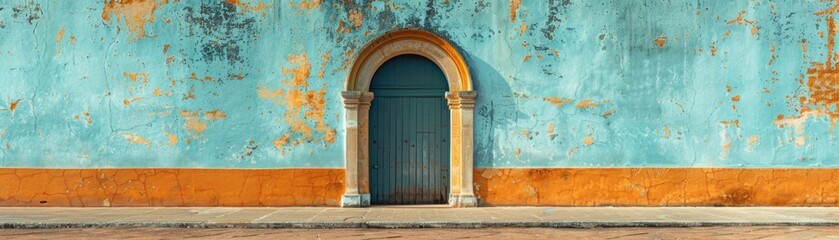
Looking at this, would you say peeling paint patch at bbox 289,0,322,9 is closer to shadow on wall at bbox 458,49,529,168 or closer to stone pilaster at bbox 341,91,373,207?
stone pilaster at bbox 341,91,373,207

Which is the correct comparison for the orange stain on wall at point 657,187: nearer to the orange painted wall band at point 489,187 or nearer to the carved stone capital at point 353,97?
the orange painted wall band at point 489,187

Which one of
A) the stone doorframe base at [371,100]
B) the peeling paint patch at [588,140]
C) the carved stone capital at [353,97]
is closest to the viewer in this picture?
the carved stone capital at [353,97]

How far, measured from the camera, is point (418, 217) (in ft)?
36.7

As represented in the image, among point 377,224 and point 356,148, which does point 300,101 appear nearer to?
point 356,148

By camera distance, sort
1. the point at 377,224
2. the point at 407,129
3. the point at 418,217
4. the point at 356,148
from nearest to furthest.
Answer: the point at 377,224
the point at 418,217
the point at 356,148
the point at 407,129

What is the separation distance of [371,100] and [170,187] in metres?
2.84

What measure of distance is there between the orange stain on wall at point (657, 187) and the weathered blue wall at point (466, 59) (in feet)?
0.58

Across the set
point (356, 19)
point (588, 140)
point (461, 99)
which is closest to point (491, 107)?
point (461, 99)

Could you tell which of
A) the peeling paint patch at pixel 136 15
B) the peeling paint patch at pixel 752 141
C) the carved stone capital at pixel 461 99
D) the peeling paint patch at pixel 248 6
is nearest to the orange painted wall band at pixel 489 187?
the peeling paint patch at pixel 752 141

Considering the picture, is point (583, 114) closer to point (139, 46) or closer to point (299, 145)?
point (299, 145)

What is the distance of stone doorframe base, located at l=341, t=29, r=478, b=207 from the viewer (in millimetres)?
12438

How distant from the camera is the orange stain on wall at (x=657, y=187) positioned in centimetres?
1259

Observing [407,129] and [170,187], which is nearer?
[170,187]

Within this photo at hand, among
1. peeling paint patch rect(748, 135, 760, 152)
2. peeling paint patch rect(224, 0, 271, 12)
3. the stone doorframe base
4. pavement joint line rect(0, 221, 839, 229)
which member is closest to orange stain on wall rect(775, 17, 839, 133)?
peeling paint patch rect(748, 135, 760, 152)
